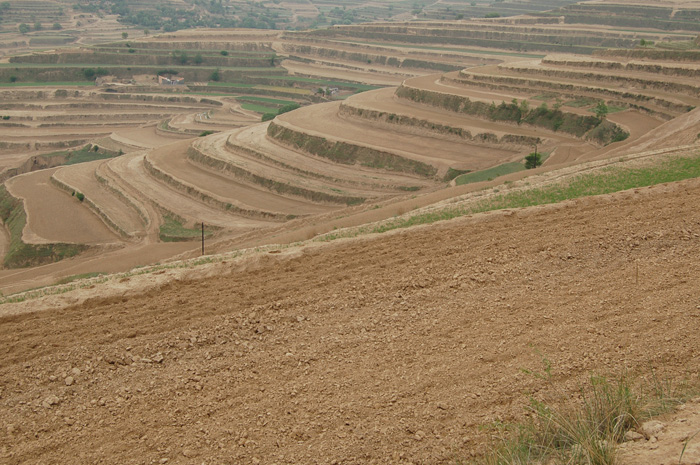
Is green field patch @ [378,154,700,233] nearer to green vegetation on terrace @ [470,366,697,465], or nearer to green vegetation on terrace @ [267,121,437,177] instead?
green vegetation on terrace @ [470,366,697,465]

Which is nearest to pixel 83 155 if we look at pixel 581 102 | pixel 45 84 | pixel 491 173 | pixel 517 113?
pixel 45 84

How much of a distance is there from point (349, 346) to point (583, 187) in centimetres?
1210

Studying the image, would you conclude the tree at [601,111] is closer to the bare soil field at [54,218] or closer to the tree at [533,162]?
the tree at [533,162]

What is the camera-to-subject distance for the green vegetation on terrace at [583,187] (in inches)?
729

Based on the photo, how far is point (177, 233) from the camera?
124 ft

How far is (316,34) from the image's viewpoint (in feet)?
422

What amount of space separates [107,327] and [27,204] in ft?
129

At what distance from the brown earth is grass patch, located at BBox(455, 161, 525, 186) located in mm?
24048

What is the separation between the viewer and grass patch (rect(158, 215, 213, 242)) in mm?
37094

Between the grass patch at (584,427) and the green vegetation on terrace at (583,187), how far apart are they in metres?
9.84

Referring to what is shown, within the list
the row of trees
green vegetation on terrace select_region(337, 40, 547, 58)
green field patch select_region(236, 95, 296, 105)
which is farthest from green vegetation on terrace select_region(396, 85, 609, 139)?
the row of trees

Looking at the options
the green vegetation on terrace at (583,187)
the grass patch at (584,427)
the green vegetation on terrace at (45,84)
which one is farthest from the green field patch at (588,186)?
the green vegetation on terrace at (45,84)

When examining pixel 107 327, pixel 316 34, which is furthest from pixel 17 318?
pixel 316 34

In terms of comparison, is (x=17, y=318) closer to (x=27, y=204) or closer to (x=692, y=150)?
(x=692, y=150)
